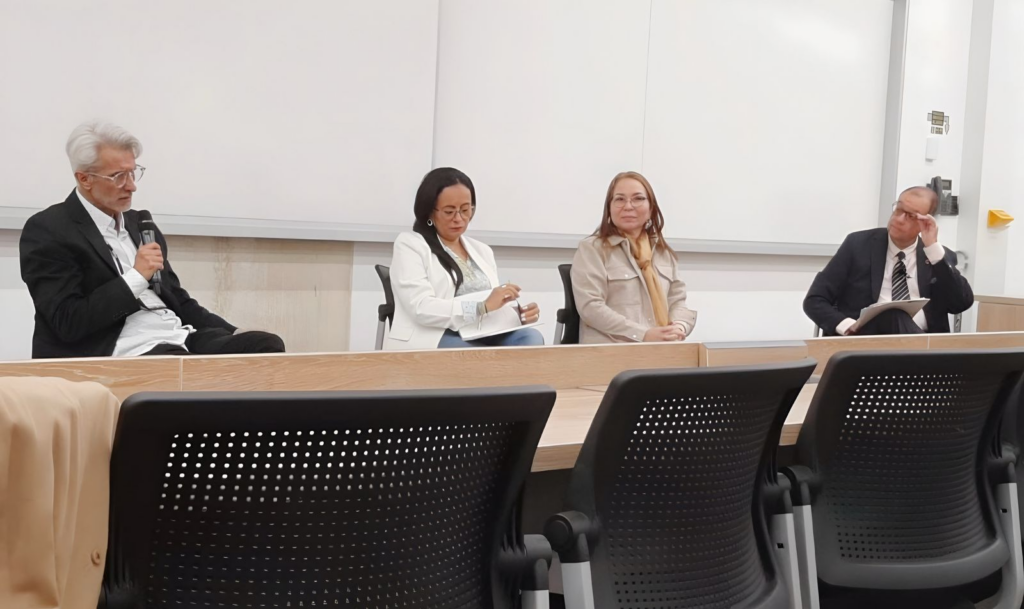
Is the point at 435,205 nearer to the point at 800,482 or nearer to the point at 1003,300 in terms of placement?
the point at 800,482

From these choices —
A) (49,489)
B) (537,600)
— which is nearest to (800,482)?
(537,600)

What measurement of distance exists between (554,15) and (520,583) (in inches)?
169

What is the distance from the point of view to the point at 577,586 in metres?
1.38

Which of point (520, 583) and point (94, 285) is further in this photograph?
point (94, 285)

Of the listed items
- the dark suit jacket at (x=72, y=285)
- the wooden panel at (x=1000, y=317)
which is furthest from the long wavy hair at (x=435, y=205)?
the wooden panel at (x=1000, y=317)

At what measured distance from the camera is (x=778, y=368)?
1.47 metres

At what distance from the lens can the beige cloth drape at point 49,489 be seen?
89 centimetres

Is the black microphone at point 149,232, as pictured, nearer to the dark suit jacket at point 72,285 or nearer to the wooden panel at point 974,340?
the dark suit jacket at point 72,285

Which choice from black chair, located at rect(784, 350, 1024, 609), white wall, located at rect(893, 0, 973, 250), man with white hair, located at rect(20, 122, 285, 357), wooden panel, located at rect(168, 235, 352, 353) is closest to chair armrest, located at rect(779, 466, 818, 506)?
black chair, located at rect(784, 350, 1024, 609)

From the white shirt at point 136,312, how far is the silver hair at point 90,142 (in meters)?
0.09

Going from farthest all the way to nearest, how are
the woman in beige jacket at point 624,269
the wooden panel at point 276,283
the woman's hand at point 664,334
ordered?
the wooden panel at point 276,283
the woman in beige jacket at point 624,269
the woman's hand at point 664,334

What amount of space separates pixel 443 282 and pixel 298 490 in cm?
274

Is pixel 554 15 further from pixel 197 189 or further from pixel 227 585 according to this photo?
pixel 227 585

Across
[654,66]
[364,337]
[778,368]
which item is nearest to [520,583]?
[778,368]
